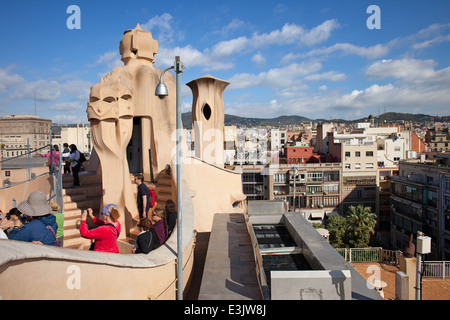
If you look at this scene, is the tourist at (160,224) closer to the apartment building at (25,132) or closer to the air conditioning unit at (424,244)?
the air conditioning unit at (424,244)

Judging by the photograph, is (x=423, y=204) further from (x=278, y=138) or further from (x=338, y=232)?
(x=278, y=138)

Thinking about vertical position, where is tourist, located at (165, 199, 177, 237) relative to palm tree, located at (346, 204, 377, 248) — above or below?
above

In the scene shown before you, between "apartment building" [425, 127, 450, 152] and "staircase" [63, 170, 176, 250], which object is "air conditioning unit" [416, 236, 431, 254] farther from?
"apartment building" [425, 127, 450, 152]

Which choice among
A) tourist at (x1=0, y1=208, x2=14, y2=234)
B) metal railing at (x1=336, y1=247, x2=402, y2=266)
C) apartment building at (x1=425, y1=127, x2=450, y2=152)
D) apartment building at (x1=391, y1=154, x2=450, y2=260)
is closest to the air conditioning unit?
tourist at (x1=0, y1=208, x2=14, y2=234)

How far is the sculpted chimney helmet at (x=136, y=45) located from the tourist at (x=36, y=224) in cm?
870

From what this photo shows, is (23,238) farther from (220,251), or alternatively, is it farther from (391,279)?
(391,279)

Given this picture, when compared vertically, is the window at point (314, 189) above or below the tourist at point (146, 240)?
below

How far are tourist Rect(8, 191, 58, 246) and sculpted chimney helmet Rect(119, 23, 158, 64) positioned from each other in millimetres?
8700

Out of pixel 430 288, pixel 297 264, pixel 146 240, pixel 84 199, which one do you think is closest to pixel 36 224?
pixel 146 240

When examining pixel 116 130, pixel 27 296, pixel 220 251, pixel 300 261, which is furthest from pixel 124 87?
pixel 27 296

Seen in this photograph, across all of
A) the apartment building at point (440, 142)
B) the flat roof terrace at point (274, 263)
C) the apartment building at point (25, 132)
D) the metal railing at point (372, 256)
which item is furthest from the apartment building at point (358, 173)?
the flat roof terrace at point (274, 263)

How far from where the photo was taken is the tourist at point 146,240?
4.91 meters

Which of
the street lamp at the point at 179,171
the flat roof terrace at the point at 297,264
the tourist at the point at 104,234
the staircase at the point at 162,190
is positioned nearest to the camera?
the flat roof terrace at the point at 297,264

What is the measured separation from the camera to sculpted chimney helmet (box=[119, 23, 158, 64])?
1181cm
